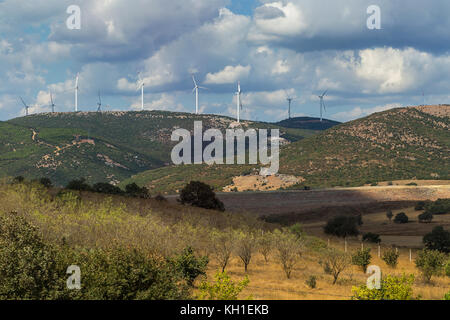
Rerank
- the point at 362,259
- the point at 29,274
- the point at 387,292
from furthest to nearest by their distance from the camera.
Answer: the point at 362,259
the point at 29,274
the point at 387,292

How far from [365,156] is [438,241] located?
9126 centimetres

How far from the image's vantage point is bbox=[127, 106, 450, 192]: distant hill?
143m

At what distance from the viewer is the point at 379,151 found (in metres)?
157

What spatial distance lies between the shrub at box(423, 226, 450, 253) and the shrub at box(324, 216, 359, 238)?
13531 mm

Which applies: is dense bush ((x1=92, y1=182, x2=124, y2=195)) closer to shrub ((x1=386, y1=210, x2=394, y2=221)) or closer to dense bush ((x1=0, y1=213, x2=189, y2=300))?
shrub ((x1=386, y1=210, x2=394, y2=221))

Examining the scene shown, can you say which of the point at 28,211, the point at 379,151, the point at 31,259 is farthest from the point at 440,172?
the point at 31,259

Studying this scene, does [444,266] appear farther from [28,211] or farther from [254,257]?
[28,211]

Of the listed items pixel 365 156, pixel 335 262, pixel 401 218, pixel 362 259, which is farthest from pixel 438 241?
pixel 365 156

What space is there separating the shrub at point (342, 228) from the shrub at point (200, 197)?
17092 millimetres

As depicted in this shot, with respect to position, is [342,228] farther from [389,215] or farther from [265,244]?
[265,244]

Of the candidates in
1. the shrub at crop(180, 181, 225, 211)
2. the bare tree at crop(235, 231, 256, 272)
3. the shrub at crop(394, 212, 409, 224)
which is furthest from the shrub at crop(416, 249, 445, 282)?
the shrub at crop(394, 212, 409, 224)

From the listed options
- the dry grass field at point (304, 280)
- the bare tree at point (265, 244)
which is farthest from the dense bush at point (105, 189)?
the bare tree at point (265, 244)

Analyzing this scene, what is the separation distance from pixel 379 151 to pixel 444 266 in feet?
375

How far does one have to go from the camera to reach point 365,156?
506 ft
